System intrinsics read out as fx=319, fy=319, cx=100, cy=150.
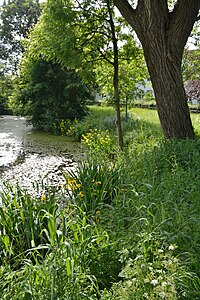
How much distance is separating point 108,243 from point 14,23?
92.9ft

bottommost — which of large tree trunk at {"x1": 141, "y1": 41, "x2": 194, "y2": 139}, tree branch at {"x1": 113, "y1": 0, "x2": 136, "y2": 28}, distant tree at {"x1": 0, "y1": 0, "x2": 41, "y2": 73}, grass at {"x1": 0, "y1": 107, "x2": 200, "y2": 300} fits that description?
grass at {"x1": 0, "y1": 107, "x2": 200, "y2": 300}

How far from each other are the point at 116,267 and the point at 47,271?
485 mm

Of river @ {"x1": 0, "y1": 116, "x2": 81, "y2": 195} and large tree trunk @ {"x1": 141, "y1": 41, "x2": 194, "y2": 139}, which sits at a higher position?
large tree trunk @ {"x1": 141, "y1": 41, "x2": 194, "y2": 139}

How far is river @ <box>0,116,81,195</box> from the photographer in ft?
17.7

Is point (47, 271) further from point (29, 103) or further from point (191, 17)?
point (29, 103)

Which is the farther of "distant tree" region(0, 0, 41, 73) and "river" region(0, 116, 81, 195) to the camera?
"distant tree" region(0, 0, 41, 73)

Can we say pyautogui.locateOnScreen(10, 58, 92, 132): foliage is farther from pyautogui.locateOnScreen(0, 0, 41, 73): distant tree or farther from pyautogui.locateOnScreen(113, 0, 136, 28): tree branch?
pyautogui.locateOnScreen(0, 0, 41, 73): distant tree

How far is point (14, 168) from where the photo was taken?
6238mm

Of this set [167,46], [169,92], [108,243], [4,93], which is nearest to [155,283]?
[108,243]

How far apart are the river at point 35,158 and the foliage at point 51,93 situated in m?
1.52

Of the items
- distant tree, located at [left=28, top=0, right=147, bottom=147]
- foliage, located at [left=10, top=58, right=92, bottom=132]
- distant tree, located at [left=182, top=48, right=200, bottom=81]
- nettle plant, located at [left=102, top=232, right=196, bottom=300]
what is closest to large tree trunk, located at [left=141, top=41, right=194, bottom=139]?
distant tree, located at [left=28, top=0, right=147, bottom=147]

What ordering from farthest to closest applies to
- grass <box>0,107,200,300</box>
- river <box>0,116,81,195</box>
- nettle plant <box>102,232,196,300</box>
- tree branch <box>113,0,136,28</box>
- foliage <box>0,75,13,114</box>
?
foliage <box>0,75,13,114</box>
river <box>0,116,81,195</box>
tree branch <box>113,0,136,28</box>
grass <box>0,107,200,300</box>
nettle plant <box>102,232,196,300</box>

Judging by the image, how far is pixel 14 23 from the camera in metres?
27.0

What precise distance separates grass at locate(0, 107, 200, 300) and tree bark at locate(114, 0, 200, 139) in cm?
147
